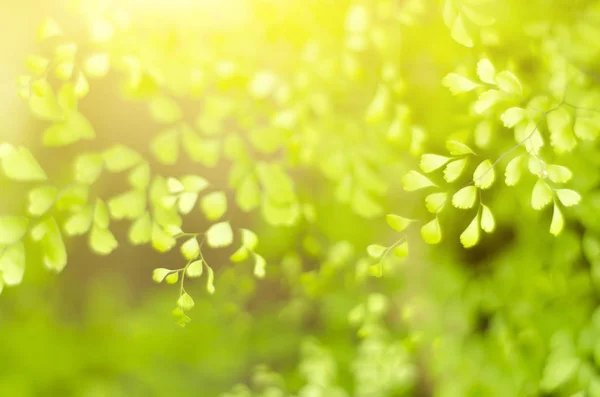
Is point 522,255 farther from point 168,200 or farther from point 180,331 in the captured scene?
point 180,331

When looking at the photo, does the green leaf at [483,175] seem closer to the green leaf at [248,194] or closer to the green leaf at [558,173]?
the green leaf at [558,173]

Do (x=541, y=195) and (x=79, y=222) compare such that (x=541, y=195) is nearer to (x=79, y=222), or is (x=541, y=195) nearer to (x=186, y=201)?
(x=186, y=201)

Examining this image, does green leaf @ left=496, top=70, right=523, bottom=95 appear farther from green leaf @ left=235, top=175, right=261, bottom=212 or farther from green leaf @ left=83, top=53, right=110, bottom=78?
green leaf @ left=83, top=53, right=110, bottom=78

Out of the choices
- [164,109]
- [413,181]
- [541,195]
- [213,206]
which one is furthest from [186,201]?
[541,195]

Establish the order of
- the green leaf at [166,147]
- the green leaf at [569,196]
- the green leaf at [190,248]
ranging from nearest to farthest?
the green leaf at [569,196] < the green leaf at [190,248] < the green leaf at [166,147]

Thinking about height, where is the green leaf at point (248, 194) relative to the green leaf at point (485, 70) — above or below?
above

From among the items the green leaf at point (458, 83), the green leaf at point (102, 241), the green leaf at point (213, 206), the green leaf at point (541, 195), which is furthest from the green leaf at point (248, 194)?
the green leaf at point (541, 195)

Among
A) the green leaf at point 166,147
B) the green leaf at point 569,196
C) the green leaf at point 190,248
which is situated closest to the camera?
the green leaf at point 569,196
